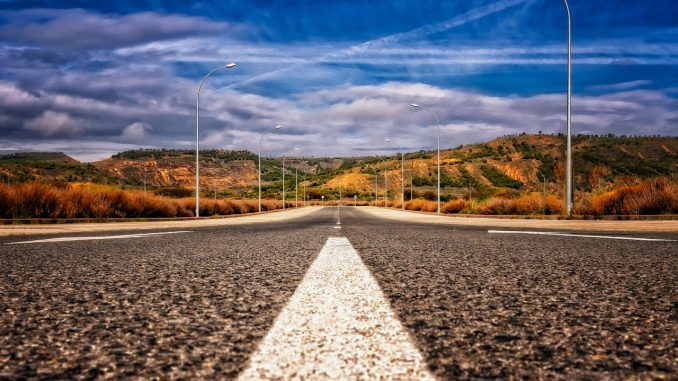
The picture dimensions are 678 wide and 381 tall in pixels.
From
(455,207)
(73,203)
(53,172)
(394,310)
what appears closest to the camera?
(394,310)

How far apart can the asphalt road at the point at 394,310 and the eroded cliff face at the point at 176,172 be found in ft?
400

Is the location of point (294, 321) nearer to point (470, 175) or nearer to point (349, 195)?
point (470, 175)

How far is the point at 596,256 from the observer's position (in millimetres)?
4250

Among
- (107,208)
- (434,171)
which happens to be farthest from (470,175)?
(107,208)

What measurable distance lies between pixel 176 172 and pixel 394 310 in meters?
134

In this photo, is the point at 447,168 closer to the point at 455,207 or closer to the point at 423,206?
the point at 423,206

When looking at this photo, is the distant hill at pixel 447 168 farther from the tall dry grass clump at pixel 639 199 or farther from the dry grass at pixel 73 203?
the dry grass at pixel 73 203

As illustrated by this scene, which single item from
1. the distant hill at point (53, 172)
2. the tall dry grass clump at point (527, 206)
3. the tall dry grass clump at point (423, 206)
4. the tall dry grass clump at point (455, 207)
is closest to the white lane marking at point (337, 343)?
the tall dry grass clump at point (527, 206)

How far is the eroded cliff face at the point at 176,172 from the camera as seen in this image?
123750mm

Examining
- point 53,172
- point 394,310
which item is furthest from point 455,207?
point 53,172

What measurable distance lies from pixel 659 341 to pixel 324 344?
41.6 inches

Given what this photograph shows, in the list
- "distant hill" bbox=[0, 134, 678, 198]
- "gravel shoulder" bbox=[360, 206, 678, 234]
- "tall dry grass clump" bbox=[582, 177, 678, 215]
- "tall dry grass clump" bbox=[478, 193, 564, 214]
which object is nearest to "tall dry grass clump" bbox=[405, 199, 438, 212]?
"tall dry grass clump" bbox=[478, 193, 564, 214]

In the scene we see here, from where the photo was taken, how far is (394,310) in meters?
2.01

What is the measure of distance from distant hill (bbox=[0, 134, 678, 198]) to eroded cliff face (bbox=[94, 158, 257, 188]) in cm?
24
